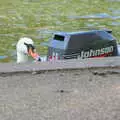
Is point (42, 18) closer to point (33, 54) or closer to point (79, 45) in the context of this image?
point (33, 54)

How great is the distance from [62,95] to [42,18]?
40.2ft

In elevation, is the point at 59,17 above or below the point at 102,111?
below

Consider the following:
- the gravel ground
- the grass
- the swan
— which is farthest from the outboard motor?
the grass

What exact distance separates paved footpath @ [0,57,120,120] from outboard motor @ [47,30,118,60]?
1.07m

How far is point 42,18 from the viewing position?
17.5 metres

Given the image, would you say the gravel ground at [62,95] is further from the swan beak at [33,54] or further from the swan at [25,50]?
the swan at [25,50]

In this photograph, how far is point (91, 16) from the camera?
58.2ft

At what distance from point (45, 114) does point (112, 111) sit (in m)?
0.63

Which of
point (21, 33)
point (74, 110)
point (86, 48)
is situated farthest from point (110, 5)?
point (74, 110)

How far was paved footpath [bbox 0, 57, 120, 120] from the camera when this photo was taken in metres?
4.80

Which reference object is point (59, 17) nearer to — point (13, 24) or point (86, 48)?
point (13, 24)

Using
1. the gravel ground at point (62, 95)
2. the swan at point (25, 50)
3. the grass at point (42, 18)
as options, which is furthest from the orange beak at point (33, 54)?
the grass at point (42, 18)

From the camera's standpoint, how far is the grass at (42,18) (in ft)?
45.7

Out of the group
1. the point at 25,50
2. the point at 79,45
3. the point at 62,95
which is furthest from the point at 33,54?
the point at 62,95
